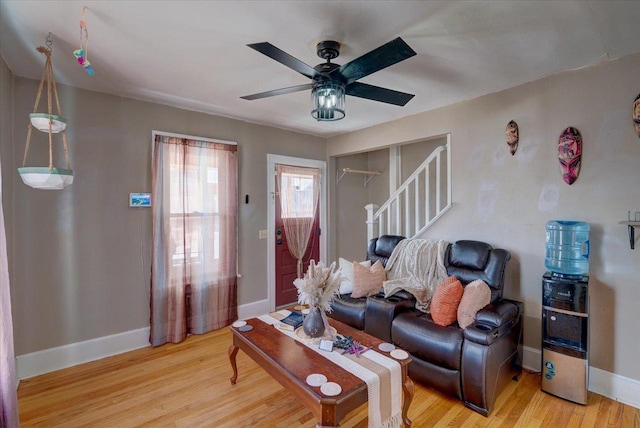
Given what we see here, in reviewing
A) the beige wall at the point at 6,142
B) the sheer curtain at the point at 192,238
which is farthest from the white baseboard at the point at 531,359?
the beige wall at the point at 6,142

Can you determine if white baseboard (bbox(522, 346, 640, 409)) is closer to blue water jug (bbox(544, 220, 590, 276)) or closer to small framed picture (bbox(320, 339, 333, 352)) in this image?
blue water jug (bbox(544, 220, 590, 276))

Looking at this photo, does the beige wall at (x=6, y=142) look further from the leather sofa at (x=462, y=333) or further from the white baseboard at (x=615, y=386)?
the white baseboard at (x=615, y=386)

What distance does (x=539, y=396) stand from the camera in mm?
2344

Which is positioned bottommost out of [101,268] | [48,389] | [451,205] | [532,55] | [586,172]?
[48,389]

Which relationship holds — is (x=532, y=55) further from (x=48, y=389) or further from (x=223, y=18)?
(x=48, y=389)

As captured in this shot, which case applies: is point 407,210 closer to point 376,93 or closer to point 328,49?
point 376,93

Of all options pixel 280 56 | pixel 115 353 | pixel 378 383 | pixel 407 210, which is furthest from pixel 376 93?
pixel 115 353

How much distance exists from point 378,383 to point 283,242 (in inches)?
111

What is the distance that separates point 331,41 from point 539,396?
3.01 metres

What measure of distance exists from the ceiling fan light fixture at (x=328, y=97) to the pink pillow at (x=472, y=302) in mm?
1718

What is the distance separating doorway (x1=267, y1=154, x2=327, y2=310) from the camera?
414cm

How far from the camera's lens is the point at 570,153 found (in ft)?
8.19

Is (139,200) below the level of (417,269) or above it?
above

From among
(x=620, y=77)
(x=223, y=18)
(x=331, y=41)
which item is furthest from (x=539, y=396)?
(x=223, y=18)
